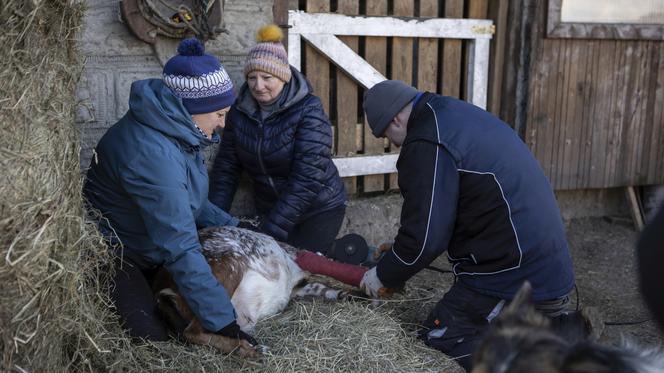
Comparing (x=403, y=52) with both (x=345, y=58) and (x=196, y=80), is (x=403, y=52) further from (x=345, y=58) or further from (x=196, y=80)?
(x=196, y=80)

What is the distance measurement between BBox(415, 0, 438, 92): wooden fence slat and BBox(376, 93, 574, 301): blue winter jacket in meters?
2.53

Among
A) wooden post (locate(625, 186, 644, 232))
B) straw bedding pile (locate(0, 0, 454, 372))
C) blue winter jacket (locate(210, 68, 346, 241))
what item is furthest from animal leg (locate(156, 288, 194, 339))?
wooden post (locate(625, 186, 644, 232))

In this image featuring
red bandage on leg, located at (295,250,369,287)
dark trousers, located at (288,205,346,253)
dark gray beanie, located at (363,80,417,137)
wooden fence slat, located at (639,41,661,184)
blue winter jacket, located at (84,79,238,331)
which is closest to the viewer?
blue winter jacket, located at (84,79,238,331)

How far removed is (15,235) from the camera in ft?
8.46

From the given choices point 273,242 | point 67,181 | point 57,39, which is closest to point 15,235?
point 67,181

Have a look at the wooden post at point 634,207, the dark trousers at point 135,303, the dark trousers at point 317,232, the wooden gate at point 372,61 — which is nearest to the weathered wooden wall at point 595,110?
the wooden post at point 634,207

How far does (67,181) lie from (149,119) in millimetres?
608

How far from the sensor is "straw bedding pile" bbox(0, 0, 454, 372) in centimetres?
263

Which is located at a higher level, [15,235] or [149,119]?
[149,119]

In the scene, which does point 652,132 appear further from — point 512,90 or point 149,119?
point 149,119

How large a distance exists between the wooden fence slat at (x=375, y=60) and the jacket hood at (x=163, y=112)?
280 centimetres

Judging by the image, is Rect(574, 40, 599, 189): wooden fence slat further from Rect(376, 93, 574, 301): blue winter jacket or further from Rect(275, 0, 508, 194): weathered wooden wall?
Rect(376, 93, 574, 301): blue winter jacket

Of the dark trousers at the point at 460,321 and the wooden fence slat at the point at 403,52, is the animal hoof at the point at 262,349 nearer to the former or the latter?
the dark trousers at the point at 460,321

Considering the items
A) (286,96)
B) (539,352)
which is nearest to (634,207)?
(286,96)
